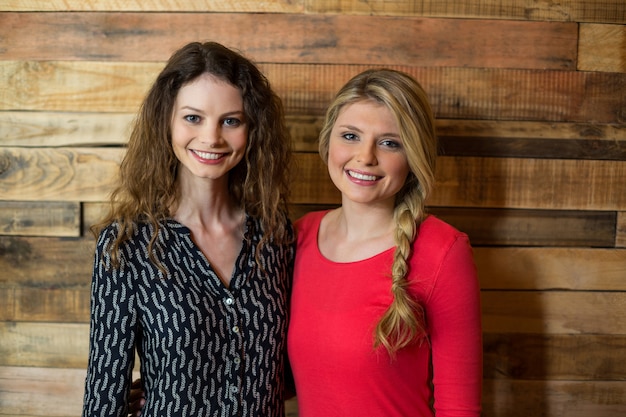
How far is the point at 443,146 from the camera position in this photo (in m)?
1.82

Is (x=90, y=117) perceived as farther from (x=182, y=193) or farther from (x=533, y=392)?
(x=533, y=392)

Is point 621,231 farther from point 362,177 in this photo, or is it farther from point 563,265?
point 362,177

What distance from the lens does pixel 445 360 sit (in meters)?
1.40

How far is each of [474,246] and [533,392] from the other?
0.52 m

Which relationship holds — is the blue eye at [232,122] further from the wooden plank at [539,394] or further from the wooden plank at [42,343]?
the wooden plank at [539,394]

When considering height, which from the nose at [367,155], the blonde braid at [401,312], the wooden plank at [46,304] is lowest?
the wooden plank at [46,304]

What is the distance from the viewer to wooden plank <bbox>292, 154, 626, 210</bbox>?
5.98 feet

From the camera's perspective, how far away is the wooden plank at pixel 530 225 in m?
1.84

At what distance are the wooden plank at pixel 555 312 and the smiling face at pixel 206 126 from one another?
978mm

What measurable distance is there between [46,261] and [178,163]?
62 cm

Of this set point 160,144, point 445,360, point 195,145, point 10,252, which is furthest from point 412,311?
point 10,252

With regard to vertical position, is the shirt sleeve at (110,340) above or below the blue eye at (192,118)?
below

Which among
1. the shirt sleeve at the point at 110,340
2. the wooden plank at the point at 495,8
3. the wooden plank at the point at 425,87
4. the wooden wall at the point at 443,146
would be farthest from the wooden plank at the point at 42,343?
the wooden plank at the point at 495,8

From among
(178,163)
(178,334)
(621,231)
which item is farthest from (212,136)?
(621,231)
